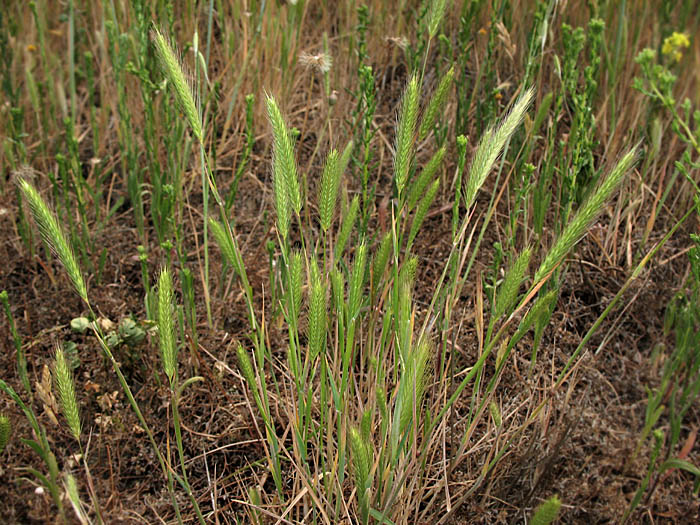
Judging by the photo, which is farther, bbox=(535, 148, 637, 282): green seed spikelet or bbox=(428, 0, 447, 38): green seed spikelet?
bbox=(428, 0, 447, 38): green seed spikelet

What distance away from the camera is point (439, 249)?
6.71 feet

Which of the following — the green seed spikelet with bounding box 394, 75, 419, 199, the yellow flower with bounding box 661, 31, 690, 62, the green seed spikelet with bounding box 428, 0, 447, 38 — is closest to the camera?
the green seed spikelet with bounding box 394, 75, 419, 199

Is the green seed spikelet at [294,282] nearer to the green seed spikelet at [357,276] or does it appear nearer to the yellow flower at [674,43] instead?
the green seed spikelet at [357,276]

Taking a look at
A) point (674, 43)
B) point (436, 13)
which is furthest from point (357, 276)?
point (674, 43)

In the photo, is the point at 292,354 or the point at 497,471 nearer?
the point at 292,354

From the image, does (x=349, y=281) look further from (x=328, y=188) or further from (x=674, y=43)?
(x=674, y=43)

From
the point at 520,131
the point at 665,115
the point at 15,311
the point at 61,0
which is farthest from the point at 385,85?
the point at 15,311

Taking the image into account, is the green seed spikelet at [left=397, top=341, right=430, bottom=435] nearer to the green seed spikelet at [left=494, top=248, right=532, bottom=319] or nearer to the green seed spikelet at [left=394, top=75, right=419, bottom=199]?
the green seed spikelet at [left=494, top=248, right=532, bottom=319]

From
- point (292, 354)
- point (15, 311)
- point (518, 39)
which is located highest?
point (518, 39)

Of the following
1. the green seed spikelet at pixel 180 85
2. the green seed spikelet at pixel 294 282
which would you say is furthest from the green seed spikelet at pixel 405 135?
the green seed spikelet at pixel 180 85

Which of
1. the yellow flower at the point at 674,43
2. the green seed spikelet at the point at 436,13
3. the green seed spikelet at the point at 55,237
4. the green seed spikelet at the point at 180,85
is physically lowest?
the green seed spikelet at the point at 55,237

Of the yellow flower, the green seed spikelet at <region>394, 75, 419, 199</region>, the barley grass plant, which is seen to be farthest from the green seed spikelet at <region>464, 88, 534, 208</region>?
the yellow flower

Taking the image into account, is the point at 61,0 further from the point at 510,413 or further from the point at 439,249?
the point at 510,413

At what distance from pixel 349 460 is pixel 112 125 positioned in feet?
5.00
